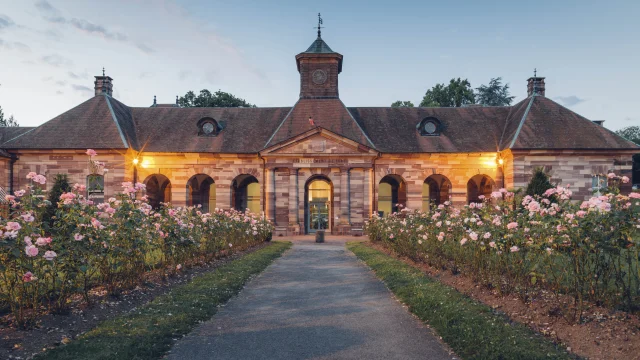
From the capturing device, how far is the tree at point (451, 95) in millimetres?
52656

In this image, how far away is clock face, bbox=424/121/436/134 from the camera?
1213 inches

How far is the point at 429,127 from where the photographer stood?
3091 centimetres

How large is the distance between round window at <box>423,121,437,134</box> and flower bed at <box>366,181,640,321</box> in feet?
67.8

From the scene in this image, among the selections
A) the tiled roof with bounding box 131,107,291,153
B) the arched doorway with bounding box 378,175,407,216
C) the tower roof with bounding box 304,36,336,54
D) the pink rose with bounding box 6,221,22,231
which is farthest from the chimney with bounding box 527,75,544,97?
the pink rose with bounding box 6,221,22,231

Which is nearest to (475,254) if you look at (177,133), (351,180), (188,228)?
(188,228)

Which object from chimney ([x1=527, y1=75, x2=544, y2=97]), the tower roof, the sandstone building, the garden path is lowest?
the garden path

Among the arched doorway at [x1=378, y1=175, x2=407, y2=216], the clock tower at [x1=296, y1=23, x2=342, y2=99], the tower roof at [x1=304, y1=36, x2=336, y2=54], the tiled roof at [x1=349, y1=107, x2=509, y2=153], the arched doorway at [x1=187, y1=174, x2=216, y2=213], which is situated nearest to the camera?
the tiled roof at [x1=349, y1=107, x2=509, y2=153]

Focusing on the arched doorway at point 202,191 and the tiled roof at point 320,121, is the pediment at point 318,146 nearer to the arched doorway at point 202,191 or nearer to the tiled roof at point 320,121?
the tiled roof at point 320,121

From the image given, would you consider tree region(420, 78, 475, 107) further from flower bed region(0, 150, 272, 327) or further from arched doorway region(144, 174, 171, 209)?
flower bed region(0, 150, 272, 327)

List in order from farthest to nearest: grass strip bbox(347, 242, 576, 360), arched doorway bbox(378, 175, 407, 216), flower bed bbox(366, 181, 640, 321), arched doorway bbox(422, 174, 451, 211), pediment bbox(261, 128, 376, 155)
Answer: arched doorway bbox(378, 175, 407, 216) → arched doorway bbox(422, 174, 451, 211) → pediment bbox(261, 128, 376, 155) → flower bed bbox(366, 181, 640, 321) → grass strip bbox(347, 242, 576, 360)

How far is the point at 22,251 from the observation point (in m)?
6.40

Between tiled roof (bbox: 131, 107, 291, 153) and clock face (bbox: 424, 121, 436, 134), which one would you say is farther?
clock face (bbox: 424, 121, 436, 134)

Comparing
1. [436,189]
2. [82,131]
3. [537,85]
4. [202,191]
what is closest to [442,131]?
[436,189]

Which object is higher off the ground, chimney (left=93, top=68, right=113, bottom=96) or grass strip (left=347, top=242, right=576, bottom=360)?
chimney (left=93, top=68, right=113, bottom=96)
